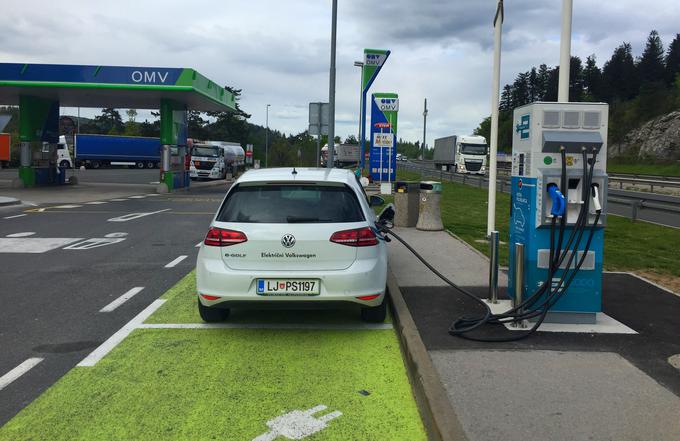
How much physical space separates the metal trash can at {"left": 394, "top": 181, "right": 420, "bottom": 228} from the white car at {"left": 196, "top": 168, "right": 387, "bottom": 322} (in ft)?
25.9

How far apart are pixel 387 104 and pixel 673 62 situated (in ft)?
369

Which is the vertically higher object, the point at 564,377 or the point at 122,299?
Result: the point at 564,377

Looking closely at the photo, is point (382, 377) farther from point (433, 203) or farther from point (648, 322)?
point (433, 203)

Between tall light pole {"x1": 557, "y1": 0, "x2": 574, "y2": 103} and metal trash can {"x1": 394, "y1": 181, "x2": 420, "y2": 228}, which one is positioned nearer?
tall light pole {"x1": 557, "y1": 0, "x2": 574, "y2": 103}

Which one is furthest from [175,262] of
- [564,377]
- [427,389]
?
[564,377]

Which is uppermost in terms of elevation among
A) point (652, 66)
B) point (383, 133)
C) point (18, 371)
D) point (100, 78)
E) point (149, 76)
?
point (652, 66)

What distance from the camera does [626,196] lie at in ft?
67.7

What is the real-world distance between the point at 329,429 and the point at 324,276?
1.85m

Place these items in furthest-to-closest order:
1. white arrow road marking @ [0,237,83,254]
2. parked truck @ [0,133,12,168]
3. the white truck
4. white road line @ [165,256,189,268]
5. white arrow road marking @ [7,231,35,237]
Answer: parked truck @ [0,133,12,168], the white truck, white arrow road marking @ [7,231,35,237], white arrow road marking @ [0,237,83,254], white road line @ [165,256,189,268]

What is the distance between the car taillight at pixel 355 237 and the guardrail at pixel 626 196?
12.8 metres

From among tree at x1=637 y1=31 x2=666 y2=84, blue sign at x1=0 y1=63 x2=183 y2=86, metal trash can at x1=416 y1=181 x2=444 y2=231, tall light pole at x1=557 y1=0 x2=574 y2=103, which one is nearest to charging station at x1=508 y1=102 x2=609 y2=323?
tall light pole at x1=557 y1=0 x2=574 y2=103

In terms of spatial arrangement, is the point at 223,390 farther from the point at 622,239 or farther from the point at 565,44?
the point at 622,239

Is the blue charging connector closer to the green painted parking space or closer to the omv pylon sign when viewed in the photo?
the green painted parking space

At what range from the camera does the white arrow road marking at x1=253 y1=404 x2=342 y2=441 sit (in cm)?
358
